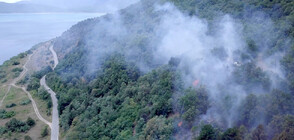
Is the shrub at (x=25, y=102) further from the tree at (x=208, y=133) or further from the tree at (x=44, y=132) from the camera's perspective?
the tree at (x=208, y=133)

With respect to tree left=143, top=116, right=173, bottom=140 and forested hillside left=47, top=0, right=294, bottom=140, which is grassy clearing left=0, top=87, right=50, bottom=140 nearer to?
forested hillside left=47, top=0, right=294, bottom=140

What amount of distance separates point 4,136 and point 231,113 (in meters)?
22.8

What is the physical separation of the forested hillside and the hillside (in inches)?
2.7

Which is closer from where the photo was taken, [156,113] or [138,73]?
[156,113]

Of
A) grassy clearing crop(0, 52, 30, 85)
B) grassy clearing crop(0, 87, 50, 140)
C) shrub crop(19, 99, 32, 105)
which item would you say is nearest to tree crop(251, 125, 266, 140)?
grassy clearing crop(0, 87, 50, 140)

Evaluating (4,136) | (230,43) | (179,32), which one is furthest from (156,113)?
(4,136)

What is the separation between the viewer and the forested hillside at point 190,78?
1520 centimetres

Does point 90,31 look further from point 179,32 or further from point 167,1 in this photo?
point 179,32

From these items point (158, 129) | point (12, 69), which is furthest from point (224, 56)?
point (12, 69)

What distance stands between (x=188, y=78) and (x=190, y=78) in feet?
0.54

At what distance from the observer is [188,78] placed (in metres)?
21.1

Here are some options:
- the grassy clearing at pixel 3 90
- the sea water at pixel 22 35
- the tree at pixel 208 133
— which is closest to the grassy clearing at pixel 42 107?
the grassy clearing at pixel 3 90

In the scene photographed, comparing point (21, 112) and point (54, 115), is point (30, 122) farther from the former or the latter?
point (21, 112)

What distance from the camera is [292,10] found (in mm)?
22766
